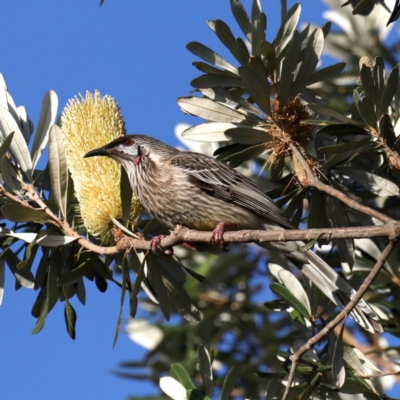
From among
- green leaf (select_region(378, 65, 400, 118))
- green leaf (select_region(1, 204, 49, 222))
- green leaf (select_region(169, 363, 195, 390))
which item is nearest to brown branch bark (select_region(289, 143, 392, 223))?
green leaf (select_region(378, 65, 400, 118))

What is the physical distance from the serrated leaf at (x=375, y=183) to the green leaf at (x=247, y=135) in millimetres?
481

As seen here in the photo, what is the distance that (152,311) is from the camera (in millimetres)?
5766

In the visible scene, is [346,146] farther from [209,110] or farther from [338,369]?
[338,369]

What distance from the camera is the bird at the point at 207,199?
14.2ft

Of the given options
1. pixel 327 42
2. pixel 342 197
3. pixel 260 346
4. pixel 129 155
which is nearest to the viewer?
pixel 342 197

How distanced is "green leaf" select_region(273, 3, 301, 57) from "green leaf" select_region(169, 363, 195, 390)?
1653 mm

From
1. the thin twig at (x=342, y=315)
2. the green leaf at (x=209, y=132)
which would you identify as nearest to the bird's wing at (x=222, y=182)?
the green leaf at (x=209, y=132)

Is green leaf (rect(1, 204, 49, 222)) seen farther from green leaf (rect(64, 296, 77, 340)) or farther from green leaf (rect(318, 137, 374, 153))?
green leaf (rect(318, 137, 374, 153))

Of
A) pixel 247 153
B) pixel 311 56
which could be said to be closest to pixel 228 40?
pixel 311 56

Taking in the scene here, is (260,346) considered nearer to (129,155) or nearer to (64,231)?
(129,155)

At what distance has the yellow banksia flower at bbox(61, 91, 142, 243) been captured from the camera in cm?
388

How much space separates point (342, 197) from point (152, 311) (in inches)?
106

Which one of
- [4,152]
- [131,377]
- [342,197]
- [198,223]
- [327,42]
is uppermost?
[327,42]

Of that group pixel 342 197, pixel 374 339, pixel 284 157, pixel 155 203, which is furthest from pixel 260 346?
pixel 342 197
